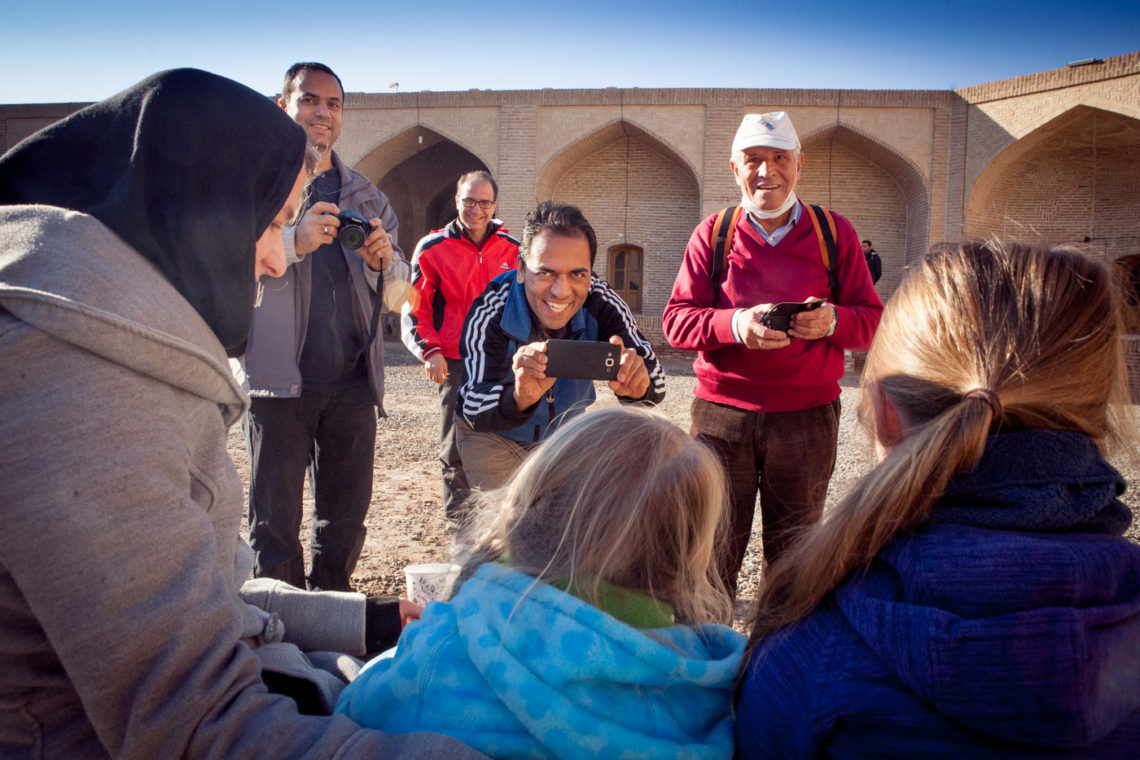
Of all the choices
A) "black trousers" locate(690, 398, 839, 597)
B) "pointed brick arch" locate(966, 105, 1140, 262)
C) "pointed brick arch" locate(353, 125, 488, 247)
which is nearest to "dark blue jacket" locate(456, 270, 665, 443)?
"black trousers" locate(690, 398, 839, 597)

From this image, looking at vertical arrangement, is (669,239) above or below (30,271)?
above

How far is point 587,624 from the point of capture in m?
1.13

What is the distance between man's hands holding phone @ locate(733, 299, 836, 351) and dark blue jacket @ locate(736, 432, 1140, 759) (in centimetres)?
151

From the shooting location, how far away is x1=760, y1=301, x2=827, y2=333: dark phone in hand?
255 centimetres

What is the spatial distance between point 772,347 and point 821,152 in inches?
672

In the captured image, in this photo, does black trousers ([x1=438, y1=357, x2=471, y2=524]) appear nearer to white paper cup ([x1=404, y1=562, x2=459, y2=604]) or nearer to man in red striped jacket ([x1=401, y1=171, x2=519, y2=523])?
man in red striped jacket ([x1=401, y1=171, x2=519, y2=523])

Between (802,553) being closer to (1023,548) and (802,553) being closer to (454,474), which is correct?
(1023,548)

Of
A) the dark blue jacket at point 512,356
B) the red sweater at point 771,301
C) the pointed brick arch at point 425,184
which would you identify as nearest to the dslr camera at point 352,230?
the dark blue jacket at point 512,356

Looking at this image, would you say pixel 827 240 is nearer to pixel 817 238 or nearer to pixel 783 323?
pixel 817 238

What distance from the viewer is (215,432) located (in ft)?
3.81

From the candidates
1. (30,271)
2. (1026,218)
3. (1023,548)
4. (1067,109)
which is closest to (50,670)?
(30,271)

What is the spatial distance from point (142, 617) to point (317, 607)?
0.76 meters

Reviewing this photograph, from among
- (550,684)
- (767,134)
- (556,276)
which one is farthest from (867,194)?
(550,684)

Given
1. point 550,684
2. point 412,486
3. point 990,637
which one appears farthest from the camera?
point 412,486
